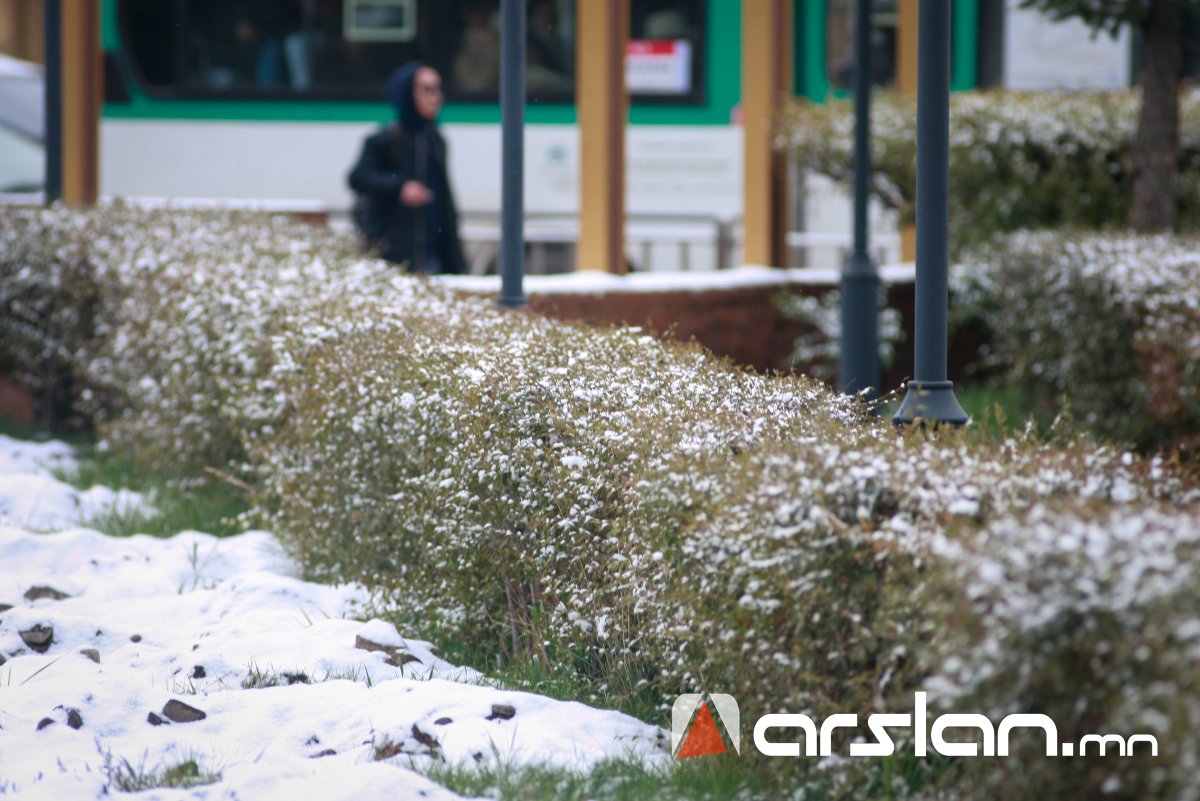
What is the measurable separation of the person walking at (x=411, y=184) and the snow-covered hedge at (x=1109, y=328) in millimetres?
3286

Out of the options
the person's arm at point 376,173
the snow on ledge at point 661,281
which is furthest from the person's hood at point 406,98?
the snow on ledge at point 661,281

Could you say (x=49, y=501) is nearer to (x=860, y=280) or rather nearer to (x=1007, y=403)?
(x=860, y=280)

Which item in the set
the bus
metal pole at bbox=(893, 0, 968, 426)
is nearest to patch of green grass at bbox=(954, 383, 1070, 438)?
the bus

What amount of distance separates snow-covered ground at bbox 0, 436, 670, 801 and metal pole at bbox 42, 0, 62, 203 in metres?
4.54

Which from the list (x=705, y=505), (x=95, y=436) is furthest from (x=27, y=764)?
(x=95, y=436)

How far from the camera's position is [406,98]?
376 inches

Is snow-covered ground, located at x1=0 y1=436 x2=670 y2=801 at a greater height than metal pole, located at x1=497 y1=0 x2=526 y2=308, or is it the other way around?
metal pole, located at x1=497 y1=0 x2=526 y2=308

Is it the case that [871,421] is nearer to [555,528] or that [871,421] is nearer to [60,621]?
[555,528]

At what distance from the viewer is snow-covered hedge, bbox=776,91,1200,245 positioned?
10.5m

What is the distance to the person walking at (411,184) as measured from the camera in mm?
9523

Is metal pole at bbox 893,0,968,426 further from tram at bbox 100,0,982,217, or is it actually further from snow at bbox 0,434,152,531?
tram at bbox 100,0,982,217

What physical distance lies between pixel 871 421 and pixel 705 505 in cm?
80

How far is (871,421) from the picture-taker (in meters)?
4.03

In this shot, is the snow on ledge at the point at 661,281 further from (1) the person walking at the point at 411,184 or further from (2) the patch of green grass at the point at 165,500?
(2) the patch of green grass at the point at 165,500
